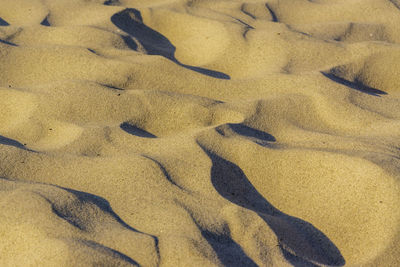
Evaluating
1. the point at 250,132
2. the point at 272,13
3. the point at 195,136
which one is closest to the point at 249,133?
the point at 250,132

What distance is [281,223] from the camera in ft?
4.93

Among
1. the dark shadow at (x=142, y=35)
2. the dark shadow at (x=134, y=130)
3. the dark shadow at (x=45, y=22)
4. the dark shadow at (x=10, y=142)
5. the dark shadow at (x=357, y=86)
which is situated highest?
the dark shadow at (x=357, y=86)

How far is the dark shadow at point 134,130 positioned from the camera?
1.84m

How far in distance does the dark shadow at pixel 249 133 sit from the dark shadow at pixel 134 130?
0.81 feet

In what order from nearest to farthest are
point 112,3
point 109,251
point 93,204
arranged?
1. point 109,251
2. point 93,204
3. point 112,3

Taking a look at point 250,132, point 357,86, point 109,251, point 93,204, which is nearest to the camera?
point 109,251

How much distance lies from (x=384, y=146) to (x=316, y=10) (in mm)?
1307

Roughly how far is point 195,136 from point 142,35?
97 cm

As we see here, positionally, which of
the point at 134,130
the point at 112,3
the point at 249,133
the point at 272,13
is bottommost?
the point at 134,130

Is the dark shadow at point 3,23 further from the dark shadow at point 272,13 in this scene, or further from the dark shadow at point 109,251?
the dark shadow at point 109,251

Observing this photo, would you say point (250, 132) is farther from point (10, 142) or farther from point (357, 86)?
point (10, 142)

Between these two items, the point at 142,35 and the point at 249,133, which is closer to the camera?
the point at 249,133

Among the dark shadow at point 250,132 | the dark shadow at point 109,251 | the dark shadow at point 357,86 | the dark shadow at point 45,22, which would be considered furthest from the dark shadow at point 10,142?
the dark shadow at point 357,86

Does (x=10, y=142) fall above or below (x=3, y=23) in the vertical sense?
below
